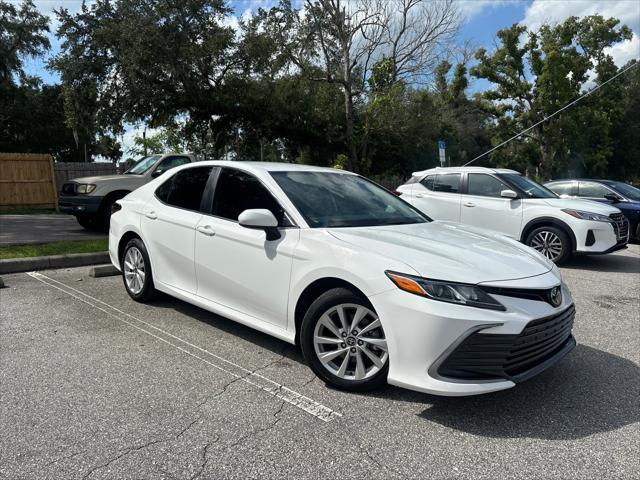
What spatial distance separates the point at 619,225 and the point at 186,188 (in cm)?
719

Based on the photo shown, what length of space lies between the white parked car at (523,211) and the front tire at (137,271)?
5.67 m

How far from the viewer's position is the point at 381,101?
22422 millimetres

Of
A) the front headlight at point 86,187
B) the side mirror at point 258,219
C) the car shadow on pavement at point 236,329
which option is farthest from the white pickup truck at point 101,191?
the side mirror at point 258,219

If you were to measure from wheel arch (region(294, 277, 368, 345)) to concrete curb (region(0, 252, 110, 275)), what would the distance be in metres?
5.40

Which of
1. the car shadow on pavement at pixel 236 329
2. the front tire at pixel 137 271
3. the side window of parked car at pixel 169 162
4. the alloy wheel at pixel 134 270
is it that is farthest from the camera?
the side window of parked car at pixel 169 162

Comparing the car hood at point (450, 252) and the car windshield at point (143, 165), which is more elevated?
the car windshield at point (143, 165)

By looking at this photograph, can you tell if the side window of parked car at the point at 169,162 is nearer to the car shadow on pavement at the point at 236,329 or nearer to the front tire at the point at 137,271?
the front tire at the point at 137,271

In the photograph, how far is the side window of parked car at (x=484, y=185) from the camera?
8820 mm

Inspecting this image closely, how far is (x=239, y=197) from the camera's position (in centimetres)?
425

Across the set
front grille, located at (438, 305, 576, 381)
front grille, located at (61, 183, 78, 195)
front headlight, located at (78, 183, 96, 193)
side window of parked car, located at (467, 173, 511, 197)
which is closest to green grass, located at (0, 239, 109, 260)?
front headlight, located at (78, 183, 96, 193)

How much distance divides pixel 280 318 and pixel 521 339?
5.52 ft

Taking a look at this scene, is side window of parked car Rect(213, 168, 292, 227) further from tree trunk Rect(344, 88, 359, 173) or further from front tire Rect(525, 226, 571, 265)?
tree trunk Rect(344, 88, 359, 173)

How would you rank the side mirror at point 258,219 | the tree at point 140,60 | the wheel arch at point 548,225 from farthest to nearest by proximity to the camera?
the tree at point 140,60 < the wheel arch at point 548,225 < the side mirror at point 258,219

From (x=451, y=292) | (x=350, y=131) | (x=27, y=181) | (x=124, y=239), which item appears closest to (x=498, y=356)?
(x=451, y=292)
